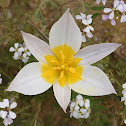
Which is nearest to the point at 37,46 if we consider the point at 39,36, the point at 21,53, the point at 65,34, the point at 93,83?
the point at 65,34

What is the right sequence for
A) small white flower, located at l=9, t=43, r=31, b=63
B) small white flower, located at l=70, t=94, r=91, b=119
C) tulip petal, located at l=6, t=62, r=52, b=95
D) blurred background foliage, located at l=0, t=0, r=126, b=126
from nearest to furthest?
tulip petal, located at l=6, t=62, r=52, b=95 < small white flower, located at l=70, t=94, r=91, b=119 < small white flower, located at l=9, t=43, r=31, b=63 < blurred background foliage, located at l=0, t=0, r=126, b=126

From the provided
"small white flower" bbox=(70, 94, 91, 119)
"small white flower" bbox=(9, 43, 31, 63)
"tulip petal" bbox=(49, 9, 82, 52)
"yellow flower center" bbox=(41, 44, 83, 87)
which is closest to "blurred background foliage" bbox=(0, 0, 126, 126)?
"small white flower" bbox=(9, 43, 31, 63)

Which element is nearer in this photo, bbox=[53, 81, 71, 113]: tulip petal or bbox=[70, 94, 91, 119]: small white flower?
bbox=[53, 81, 71, 113]: tulip petal

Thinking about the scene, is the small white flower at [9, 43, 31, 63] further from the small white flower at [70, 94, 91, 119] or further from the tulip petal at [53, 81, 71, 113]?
the small white flower at [70, 94, 91, 119]

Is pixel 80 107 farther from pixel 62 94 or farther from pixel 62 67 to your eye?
pixel 62 67

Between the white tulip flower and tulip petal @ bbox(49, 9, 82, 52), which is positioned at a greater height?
tulip petal @ bbox(49, 9, 82, 52)

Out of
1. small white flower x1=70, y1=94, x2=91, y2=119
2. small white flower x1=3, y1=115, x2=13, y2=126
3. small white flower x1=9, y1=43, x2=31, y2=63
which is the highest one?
small white flower x1=9, y1=43, x2=31, y2=63

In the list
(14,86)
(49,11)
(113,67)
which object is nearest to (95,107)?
(113,67)

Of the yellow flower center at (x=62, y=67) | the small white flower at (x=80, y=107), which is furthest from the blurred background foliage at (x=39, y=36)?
the yellow flower center at (x=62, y=67)
